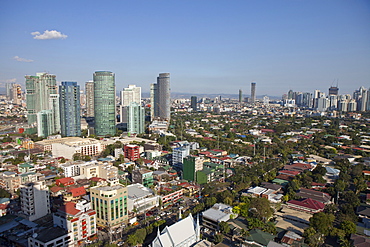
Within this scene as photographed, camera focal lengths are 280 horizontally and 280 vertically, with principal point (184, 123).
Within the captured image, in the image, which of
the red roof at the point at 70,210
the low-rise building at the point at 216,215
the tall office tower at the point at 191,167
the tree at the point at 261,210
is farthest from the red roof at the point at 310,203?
the red roof at the point at 70,210

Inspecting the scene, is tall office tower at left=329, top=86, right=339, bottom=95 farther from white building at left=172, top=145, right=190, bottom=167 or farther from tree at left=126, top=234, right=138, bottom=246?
tree at left=126, top=234, right=138, bottom=246

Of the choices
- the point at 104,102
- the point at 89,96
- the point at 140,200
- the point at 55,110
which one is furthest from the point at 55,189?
the point at 89,96

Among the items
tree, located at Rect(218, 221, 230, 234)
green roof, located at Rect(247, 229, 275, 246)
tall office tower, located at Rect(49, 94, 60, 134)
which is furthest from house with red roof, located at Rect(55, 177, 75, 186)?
tall office tower, located at Rect(49, 94, 60, 134)

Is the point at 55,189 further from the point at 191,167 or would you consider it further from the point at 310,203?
the point at 310,203

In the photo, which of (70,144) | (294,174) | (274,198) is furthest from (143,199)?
(70,144)

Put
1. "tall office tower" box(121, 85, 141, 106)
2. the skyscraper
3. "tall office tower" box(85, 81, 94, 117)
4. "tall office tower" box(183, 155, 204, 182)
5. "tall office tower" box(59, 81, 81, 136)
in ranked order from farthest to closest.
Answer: "tall office tower" box(121, 85, 141, 106) → "tall office tower" box(85, 81, 94, 117) → the skyscraper → "tall office tower" box(59, 81, 81, 136) → "tall office tower" box(183, 155, 204, 182)
